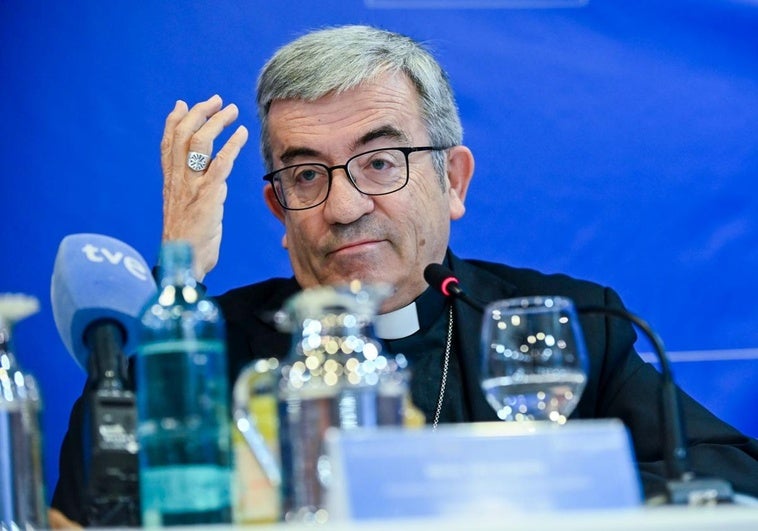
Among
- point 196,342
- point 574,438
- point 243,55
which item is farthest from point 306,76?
point 574,438

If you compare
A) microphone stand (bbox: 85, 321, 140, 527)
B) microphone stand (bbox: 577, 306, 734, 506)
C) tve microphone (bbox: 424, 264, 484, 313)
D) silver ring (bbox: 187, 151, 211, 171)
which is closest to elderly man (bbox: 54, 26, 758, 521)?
silver ring (bbox: 187, 151, 211, 171)

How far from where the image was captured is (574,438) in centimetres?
132

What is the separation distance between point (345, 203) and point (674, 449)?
4.93ft

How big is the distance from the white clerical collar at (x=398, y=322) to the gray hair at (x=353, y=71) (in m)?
Result: 0.36

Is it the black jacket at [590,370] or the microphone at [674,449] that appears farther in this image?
the black jacket at [590,370]

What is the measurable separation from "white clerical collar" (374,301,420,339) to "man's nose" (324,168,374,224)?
336 millimetres

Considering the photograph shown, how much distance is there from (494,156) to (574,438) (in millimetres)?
2177

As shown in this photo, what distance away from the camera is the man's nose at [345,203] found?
3096mm

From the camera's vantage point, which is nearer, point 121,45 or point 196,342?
point 196,342

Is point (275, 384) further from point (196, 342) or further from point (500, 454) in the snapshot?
point (500, 454)

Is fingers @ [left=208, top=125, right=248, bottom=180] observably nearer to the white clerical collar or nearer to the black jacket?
the black jacket

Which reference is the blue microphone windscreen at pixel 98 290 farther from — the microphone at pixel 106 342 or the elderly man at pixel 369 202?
the elderly man at pixel 369 202

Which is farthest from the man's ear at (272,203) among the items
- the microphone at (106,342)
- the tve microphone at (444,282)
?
the microphone at (106,342)

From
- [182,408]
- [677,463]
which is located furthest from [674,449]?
[182,408]
